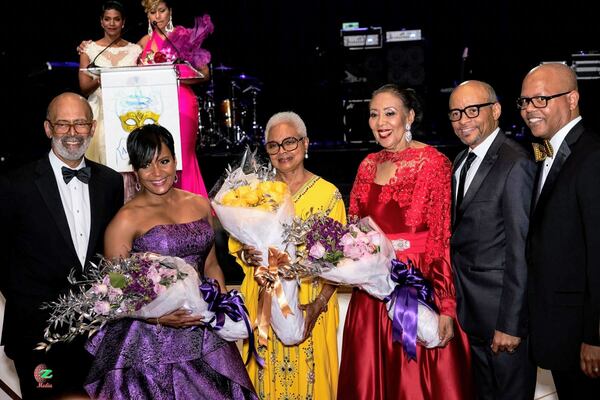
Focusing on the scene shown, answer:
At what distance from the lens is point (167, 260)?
10.3 ft

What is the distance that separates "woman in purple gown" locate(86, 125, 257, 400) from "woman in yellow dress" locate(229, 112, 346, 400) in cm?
45

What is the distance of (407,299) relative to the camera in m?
3.45

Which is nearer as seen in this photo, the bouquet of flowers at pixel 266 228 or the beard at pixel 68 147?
the bouquet of flowers at pixel 266 228

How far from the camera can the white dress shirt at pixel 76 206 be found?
362 cm

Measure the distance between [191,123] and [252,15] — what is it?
7335 mm

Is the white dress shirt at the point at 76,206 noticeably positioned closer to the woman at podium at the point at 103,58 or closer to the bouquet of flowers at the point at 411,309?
the bouquet of flowers at the point at 411,309

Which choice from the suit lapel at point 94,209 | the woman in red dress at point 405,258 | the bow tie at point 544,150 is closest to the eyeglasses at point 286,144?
the woman in red dress at point 405,258

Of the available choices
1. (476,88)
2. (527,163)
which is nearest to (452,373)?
(527,163)

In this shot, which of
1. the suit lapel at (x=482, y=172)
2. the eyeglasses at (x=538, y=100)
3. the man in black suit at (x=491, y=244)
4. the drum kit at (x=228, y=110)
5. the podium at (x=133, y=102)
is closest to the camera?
the eyeglasses at (x=538, y=100)

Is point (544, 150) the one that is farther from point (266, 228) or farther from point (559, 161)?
point (266, 228)

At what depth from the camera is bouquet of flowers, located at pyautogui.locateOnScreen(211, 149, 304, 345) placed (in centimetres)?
332

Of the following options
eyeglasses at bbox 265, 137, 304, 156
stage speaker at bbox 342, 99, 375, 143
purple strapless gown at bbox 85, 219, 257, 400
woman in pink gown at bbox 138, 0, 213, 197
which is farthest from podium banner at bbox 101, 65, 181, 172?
stage speaker at bbox 342, 99, 375, 143

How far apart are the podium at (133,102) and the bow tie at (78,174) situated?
93cm

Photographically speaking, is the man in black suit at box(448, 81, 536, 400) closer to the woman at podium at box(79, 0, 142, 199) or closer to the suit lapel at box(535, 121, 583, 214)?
the suit lapel at box(535, 121, 583, 214)
